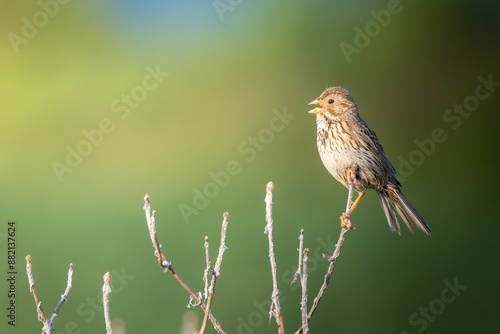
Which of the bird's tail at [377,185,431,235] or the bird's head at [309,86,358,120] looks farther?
the bird's head at [309,86,358,120]

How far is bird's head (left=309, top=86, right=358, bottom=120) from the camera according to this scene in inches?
164

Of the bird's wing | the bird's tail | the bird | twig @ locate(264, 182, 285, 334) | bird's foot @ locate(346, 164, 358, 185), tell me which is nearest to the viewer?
twig @ locate(264, 182, 285, 334)

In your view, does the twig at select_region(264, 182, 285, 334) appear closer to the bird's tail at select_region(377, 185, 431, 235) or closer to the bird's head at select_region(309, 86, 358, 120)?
the bird's tail at select_region(377, 185, 431, 235)

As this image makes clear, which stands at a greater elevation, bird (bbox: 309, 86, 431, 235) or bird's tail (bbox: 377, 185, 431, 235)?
bird (bbox: 309, 86, 431, 235)

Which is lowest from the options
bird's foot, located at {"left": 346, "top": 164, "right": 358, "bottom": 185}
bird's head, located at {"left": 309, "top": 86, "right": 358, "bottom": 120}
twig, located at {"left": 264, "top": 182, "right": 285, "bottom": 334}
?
twig, located at {"left": 264, "top": 182, "right": 285, "bottom": 334}

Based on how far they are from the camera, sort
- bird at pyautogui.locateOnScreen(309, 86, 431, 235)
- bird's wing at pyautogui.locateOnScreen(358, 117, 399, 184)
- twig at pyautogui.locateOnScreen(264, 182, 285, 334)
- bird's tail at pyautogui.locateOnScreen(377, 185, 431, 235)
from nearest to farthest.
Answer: twig at pyautogui.locateOnScreen(264, 182, 285, 334) < bird's tail at pyautogui.locateOnScreen(377, 185, 431, 235) < bird at pyautogui.locateOnScreen(309, 86, 431, 235) < bird's wing at pyautogui.locateOnScreen(358, 117, 399, 184)

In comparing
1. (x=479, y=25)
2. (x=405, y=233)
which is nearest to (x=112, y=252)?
(x=405, y=233)

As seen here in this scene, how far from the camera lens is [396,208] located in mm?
3969

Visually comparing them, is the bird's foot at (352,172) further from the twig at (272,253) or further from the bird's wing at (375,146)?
the twig at (272,253)

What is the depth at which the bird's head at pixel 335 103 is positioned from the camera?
4160mm

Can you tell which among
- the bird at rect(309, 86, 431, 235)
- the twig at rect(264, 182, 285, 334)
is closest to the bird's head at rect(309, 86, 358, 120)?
the bird at rect(309, 86, 431, 235)

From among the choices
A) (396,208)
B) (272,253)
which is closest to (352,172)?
(396,208)

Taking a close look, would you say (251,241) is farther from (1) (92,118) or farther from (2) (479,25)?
(2) (479,25)

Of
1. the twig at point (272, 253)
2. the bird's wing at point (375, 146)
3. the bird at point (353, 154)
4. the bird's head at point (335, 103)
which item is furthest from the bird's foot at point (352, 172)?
the twig at point (272, 253)
